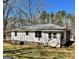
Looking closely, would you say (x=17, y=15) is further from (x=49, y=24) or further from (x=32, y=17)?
(x=49, y=24)

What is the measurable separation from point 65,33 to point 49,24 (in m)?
0.23

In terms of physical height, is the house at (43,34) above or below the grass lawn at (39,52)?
above

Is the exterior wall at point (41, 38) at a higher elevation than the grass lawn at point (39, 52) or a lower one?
higher

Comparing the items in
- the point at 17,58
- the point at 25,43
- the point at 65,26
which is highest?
the point at 65,26

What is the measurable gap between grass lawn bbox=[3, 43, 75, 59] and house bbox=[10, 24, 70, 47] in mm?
68

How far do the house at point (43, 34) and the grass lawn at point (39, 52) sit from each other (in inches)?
2.7

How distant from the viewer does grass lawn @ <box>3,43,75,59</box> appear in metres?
2.52

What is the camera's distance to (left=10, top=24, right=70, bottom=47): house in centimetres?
253

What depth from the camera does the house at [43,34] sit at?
2533mm

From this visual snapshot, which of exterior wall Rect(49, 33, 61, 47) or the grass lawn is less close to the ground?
exterior wall Rect(49, 33, 61, 47)

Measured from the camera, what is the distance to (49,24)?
8.34 feet

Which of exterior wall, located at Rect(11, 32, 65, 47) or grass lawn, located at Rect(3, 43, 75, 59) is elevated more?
exterior wall, located at Rect(11, 32, 65, 47)

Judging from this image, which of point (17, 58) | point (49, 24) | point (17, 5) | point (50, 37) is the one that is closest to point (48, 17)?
point (49, 24)

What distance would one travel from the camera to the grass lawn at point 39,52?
8.27 ft
